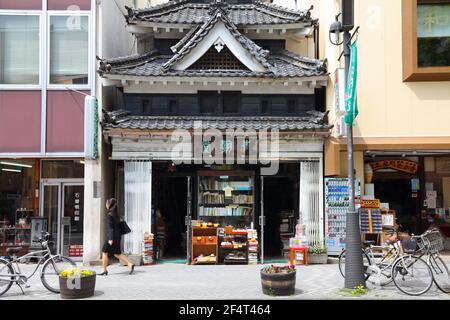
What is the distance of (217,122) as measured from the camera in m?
14.2

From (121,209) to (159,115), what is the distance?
3.40m

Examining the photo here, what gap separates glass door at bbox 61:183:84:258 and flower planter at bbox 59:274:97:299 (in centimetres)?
554

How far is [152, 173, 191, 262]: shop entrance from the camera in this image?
1512 centimetres

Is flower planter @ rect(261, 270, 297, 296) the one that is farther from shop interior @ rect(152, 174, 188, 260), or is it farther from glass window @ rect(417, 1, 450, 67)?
glass window @ rect(417, 1, 450, 67)

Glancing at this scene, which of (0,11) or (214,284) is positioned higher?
(0,11)

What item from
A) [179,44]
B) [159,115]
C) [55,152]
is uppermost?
[179,44]

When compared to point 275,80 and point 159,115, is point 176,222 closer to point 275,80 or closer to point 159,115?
point 159,115

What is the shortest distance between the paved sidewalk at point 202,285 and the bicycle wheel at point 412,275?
0.59ft

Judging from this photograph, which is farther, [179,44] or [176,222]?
[176,222]

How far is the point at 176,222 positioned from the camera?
1677cm

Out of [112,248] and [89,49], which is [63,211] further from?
[89,49]

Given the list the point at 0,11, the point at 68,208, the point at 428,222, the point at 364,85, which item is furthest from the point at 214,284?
the point at 0,11
